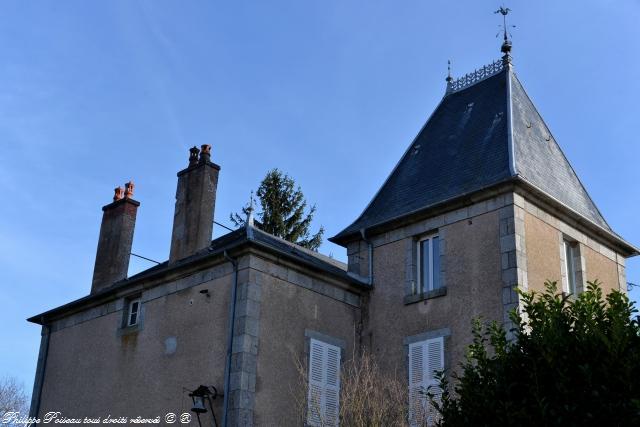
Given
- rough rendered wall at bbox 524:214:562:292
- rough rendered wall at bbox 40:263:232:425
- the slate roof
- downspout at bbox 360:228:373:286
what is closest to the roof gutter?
rough rendered wall at bbox 40:263:232:425

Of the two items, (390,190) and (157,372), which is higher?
(390,190)

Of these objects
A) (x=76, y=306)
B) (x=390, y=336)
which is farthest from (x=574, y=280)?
(x=76, y=306)

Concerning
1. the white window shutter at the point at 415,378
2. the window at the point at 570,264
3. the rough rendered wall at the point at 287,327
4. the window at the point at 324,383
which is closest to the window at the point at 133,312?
the rough rendered wall at the point at 287,327

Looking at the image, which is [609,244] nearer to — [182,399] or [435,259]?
[435,259]

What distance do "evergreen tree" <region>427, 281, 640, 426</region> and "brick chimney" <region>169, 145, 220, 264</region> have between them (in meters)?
7.85

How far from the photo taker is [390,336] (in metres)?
13.8

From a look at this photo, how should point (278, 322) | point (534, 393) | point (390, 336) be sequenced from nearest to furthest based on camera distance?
point (534, 393) < point (278, 322) < point (390, 336)

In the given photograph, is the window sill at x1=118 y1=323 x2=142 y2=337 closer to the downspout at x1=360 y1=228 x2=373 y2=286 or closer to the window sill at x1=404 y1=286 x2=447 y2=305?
the downspout at x1=360 y1=228 x2=373 y2=286

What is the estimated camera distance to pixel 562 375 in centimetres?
689

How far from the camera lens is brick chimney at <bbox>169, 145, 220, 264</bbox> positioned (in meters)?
14.7

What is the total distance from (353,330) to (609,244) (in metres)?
4.95

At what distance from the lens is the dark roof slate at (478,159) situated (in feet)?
46.4

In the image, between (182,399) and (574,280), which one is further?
(574,280)

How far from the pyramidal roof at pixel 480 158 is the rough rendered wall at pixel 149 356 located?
315 cm
